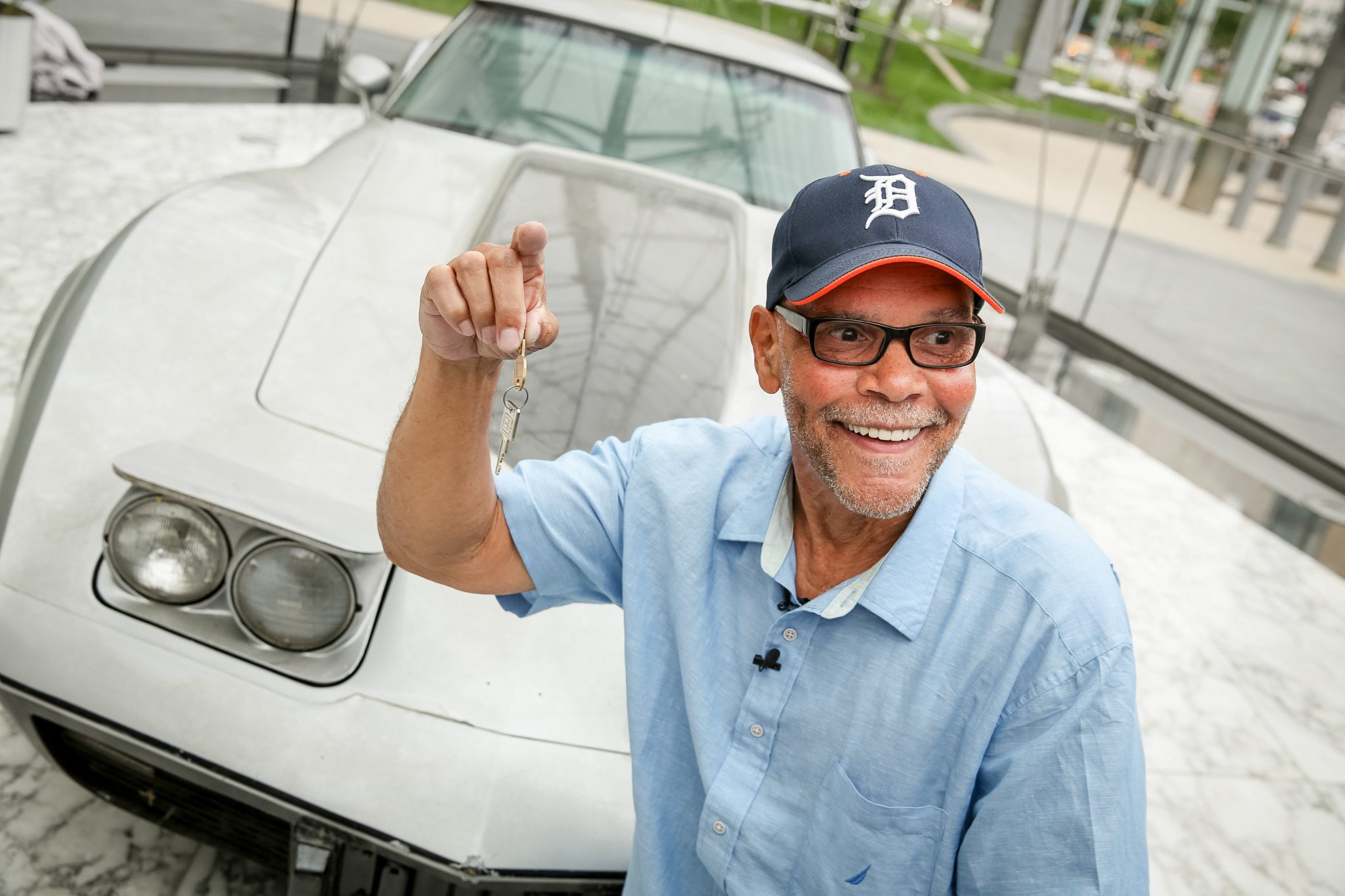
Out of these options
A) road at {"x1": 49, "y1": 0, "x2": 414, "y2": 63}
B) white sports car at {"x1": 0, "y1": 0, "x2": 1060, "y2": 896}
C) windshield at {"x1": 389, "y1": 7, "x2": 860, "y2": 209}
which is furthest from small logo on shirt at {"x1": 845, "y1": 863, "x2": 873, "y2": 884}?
road at {"x1": 49, "y1": 0, "x2": 414, "y2": 63}

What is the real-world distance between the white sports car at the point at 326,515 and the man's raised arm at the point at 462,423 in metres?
0.32

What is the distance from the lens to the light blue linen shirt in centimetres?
116

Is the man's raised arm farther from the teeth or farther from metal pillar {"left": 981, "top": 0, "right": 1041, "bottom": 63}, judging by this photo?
metal pillar {"left": 981, "top": 0, "right": 1041, "bottom": 63}

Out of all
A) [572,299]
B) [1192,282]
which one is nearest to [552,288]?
[572,299]

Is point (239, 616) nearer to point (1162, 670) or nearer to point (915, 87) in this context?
point (1162, 670)

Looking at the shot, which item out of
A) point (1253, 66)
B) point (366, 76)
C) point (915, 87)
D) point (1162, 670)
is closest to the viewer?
point (1162, 670)

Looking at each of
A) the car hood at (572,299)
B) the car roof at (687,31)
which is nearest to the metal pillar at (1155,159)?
the car roof at (687,31)

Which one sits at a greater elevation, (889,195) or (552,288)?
(889,195)

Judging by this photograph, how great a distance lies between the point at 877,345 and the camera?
1.29 meters

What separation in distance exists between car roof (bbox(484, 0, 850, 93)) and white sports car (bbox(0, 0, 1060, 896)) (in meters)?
0.82

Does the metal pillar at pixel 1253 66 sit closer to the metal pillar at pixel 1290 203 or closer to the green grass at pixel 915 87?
the green grass at pixel 915 87

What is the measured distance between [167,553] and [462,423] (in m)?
0.75

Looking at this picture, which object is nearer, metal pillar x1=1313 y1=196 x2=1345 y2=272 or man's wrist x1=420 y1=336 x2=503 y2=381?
man's wrist x1=420 y1=336 x2=503 y2=381

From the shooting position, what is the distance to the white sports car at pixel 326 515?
1657mm
